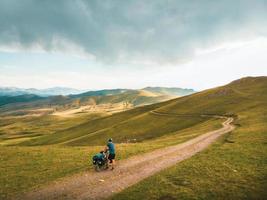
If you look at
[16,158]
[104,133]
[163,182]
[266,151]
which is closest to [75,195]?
[163,182]

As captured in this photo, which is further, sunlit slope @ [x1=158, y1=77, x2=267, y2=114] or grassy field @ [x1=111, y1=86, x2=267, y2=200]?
sunlit slope @ [x1=158, y1=77, x2=267, y2=114]

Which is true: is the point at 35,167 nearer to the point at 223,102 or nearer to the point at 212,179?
the point at 212,179

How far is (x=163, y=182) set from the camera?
27.1 metres

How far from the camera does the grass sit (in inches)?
936

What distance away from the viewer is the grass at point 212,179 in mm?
23780

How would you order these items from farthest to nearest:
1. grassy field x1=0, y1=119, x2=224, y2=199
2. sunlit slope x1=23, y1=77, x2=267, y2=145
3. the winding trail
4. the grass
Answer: sunlit slope x1=23, y1=77, x2=267, y2=145 < grassy field x1=0, y1=119, x2=224, y2=199 < the winding trail < the grass

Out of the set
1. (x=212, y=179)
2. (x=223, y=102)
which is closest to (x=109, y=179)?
(x=212, y=179)

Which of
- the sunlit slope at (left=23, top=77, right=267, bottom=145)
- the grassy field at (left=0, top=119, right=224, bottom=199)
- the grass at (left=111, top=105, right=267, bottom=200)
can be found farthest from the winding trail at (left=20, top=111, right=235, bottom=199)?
the sunlit slope at (left=23, top=77, right=267, bottom=145)

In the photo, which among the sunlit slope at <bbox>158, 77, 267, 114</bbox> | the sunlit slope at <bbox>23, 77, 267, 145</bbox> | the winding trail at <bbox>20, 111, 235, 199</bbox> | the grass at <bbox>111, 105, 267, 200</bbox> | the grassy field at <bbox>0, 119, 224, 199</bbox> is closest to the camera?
the grass at <bbox>111, 105, 267, 200</bbox>

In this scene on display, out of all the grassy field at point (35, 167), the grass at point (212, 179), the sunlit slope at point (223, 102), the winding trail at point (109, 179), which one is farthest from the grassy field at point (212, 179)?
the sunlit slope at point (223, 102)

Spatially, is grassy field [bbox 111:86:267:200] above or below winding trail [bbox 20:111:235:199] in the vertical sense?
above

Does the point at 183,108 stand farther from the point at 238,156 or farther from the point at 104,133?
the point at 238,156

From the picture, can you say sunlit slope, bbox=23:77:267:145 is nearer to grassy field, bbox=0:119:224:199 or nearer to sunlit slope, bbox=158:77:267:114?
sunlit slope, bbox=158:77:267:114

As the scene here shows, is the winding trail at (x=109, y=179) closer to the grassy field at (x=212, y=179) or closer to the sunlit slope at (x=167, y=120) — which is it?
the grassy field at (x=212, y=179)
